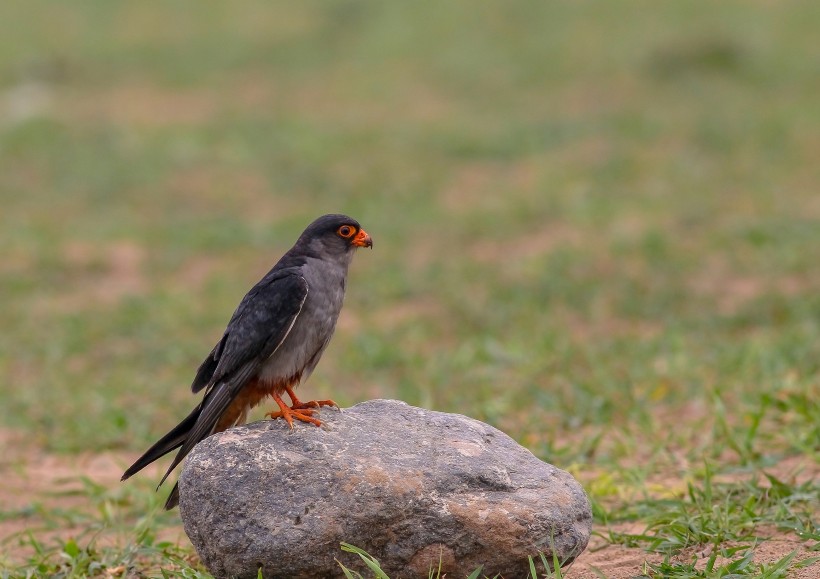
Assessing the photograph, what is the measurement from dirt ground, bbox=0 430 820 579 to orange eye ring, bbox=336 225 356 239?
5.33ft

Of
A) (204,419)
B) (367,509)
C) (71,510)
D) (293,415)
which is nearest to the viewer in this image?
(367,509)

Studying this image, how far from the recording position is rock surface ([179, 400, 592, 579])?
395 cm

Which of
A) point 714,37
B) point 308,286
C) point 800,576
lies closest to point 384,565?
point 308,286

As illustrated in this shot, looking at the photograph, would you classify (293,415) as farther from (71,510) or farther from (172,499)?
(71,510)

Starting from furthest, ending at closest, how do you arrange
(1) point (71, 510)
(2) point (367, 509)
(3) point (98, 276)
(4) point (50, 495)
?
(3) point (98, 276) < (4) point (50, 495) < (1) point (71, 510) < (2) point (367, 509)

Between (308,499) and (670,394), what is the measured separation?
401 centimetres

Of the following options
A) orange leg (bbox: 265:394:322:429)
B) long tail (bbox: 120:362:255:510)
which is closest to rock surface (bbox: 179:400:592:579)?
orange leg (bbox: 265:394:322:429)

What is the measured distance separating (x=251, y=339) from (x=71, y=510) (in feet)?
6.98

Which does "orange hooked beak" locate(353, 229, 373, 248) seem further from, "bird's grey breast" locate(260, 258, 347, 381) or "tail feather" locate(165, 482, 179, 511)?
"tail feather" locate(165, 482, 179, 511)

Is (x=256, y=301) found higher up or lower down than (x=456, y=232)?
higher up

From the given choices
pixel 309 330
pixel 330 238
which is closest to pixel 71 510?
pixel 309 330

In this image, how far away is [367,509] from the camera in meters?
3.95

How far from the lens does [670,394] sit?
735cm

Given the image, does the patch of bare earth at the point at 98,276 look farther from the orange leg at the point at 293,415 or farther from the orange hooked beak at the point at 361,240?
the orange leg at the point at 293,415
